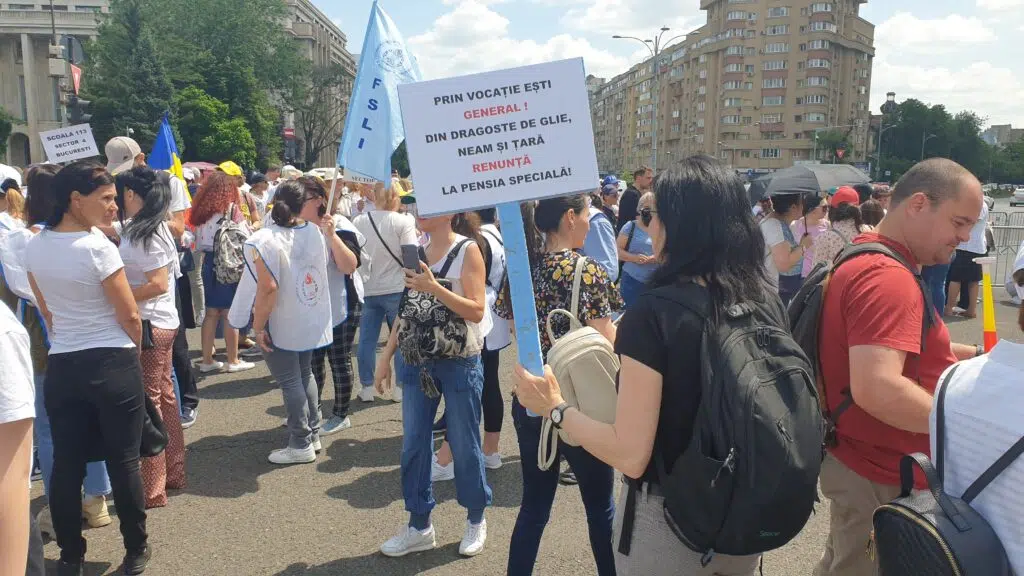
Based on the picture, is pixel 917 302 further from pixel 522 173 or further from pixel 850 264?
pixel 522 173

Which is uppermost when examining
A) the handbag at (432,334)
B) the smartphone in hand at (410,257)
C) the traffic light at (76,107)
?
the traffic light at (76,107)

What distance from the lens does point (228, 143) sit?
48.1 m

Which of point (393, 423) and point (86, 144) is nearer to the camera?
point (393, 423)

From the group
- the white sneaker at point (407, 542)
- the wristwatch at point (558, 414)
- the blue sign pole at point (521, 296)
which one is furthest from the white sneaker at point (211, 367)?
the wristwatch at point (558, 414)

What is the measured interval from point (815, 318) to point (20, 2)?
350 feet

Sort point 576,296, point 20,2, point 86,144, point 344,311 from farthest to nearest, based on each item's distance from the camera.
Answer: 1. point 20,2
2. point 86,144
3. point 344,311
4. point 576,296

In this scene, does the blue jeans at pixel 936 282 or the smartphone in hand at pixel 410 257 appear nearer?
the smartphone in hand at pixel 410 257

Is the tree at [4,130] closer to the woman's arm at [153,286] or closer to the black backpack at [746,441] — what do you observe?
the woman's arm at [153,286]

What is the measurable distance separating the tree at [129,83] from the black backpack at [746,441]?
47878 mm

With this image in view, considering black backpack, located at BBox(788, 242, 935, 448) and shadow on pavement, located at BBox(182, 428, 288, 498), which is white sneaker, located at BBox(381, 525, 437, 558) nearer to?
shadow on pavement, located at BBox(182, 428, 288, 498)

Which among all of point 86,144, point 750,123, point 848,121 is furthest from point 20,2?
point 848,121

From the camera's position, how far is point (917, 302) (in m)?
2.23

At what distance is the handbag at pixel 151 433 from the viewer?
146 inches

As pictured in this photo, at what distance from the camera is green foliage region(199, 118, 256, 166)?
156 feet
